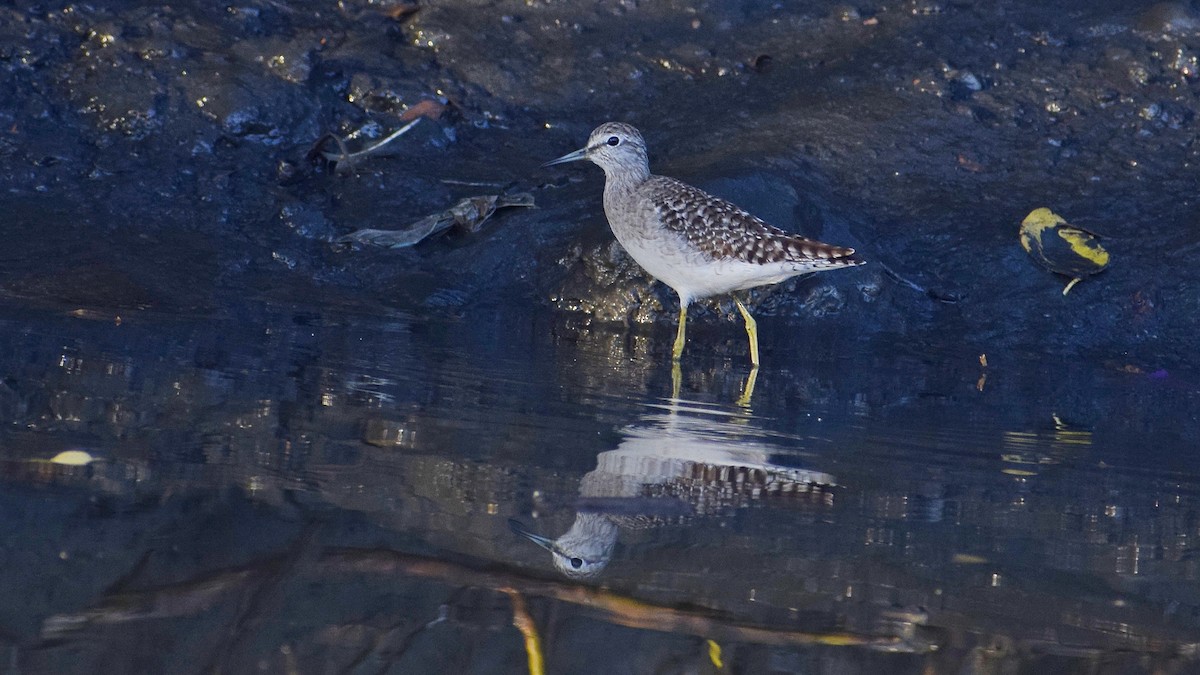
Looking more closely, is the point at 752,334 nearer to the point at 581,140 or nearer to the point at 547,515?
the point at 581,140

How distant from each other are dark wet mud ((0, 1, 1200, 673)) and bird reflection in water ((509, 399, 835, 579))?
0.02m

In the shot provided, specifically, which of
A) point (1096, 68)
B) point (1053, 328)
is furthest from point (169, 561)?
point (1096, 68)

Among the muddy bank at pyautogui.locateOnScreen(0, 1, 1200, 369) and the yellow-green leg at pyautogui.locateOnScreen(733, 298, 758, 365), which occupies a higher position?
the muddy bank at pyautogui.locateOnScreen(0, 1, 1200, 369)

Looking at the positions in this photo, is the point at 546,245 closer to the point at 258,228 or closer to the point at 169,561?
the point at 258,228

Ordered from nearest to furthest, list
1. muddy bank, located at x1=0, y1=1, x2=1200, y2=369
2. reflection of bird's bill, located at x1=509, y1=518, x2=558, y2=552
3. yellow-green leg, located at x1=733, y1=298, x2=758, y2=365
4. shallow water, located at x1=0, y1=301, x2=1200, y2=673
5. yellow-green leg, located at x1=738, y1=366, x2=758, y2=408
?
shallow water, located at x1=0, y1=301, x2=1200, y2=673 → reflection of bird's bill, located at x1=509, y1=518, x2=558, y2=552 → yellow-green leg, located at x1=738, y1=366, x2=758, y2=408 → yellow-green leg, located at x1=733, y1=298, x2=758, y2=365 → muddy bank, located at x1=0, y1=1, x2=1200, y2=369

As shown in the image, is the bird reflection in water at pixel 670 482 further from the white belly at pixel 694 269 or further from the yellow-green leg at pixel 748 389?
the white belly at pixel 694 269

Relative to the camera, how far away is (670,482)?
394 centimetres

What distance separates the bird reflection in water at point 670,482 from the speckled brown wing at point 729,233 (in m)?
1.68

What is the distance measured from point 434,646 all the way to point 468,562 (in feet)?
1.27

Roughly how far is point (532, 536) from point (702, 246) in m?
3.49

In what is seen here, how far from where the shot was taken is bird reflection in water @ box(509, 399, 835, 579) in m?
3.29

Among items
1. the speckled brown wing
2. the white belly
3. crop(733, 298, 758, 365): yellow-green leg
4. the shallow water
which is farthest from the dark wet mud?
the speckled brown wing

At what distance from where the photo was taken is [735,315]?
24.4 feet

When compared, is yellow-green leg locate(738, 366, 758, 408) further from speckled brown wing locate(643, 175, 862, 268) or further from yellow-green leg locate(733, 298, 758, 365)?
speckled brown wing locate(643, 175, 862, 268)
